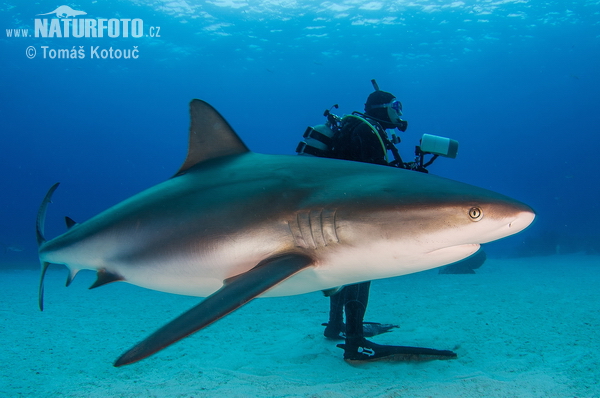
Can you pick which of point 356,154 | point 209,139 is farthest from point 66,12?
Answer: point 356,154

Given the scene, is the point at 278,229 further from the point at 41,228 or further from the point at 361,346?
the point at 41,228

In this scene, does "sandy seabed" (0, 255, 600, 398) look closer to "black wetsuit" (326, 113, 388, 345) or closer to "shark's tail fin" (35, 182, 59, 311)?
"black wetsuit" (326, 113, 388, 345)

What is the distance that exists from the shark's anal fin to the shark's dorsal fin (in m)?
1.36

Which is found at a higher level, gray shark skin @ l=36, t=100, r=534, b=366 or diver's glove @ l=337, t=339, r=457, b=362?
gray shark skin @ l=36, t=100, r=534, b=366

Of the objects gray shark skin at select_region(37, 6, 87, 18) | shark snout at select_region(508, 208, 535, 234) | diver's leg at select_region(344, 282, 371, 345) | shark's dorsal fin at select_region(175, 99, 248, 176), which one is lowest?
diver's leg at select_region(344, 282, 371, 345)

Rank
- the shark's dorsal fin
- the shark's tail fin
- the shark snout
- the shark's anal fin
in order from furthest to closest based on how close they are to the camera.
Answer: the shark's tail fin → the shark's dorsal fin → the shark snout → the shark's anal fin

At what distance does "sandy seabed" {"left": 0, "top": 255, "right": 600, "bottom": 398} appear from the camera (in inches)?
111

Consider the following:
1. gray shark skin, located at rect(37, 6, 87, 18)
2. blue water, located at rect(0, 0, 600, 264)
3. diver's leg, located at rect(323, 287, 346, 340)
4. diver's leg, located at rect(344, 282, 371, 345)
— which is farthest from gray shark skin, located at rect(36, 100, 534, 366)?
gray shark skin, located at rect(37, 6, 87, 18)

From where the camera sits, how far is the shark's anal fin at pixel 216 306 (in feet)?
4.37

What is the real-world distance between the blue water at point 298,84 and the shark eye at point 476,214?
25381mm

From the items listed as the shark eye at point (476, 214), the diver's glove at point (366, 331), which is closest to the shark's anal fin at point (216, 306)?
the shark eye at point (476, 214)

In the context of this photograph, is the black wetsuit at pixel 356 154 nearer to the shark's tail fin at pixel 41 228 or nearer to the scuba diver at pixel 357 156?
the scuba diver at pixel 357 156

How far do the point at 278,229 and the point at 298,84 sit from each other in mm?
→ 69165

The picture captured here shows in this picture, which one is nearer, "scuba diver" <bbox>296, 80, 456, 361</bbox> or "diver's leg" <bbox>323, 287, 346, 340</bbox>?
"scuba diver" <bbox>296, 80, 456, 361</bbox>
